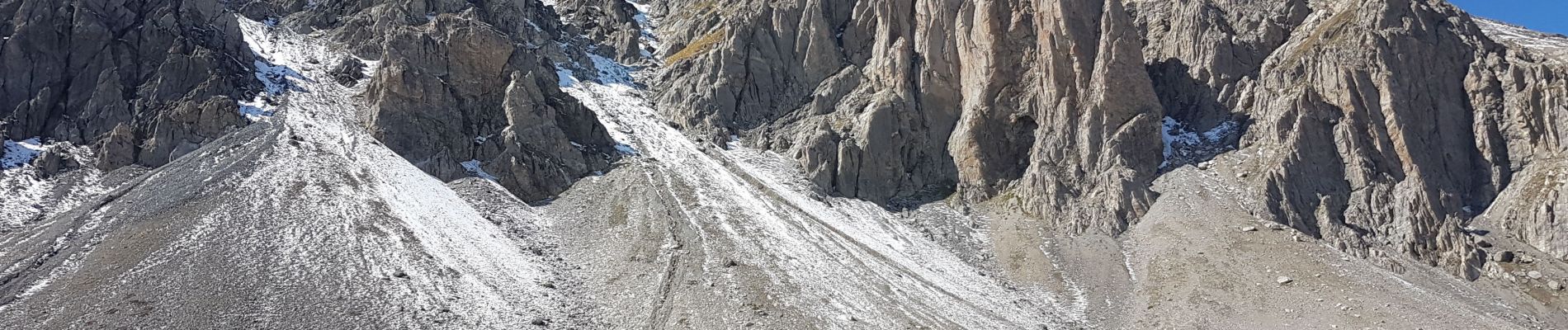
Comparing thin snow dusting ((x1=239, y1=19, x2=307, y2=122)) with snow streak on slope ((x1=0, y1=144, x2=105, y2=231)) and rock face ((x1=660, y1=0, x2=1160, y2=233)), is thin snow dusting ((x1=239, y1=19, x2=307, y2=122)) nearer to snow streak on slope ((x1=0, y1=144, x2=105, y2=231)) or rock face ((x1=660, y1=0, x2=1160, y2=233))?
snow streak on slope ((x1=0, y1=144, x2=105, y2=231))

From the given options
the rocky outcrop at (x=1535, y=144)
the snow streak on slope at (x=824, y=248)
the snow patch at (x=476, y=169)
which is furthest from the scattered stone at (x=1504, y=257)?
the snow patch at (x=476, y=169)

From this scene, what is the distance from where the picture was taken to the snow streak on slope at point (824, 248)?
58.8 m

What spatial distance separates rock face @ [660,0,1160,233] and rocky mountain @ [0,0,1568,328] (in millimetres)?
301

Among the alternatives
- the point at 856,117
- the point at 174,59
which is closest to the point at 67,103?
the point at 174,59

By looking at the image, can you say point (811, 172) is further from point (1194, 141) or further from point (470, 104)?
point (1194, 141)

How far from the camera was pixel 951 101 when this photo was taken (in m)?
86.3

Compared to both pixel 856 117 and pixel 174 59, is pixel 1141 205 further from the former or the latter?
pixel 174 59

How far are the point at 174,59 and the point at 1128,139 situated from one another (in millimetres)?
74187

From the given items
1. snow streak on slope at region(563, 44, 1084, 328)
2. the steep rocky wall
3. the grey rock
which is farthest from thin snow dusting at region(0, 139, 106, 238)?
the steep rocky wall

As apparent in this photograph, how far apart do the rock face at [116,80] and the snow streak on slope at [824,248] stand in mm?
31927

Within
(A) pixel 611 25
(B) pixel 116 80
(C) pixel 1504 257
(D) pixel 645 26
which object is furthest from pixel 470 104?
(C) pixel 1504 257

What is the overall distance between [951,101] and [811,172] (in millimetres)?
14461

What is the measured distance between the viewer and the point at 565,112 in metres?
85.3

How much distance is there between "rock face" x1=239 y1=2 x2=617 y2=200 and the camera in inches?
3027
